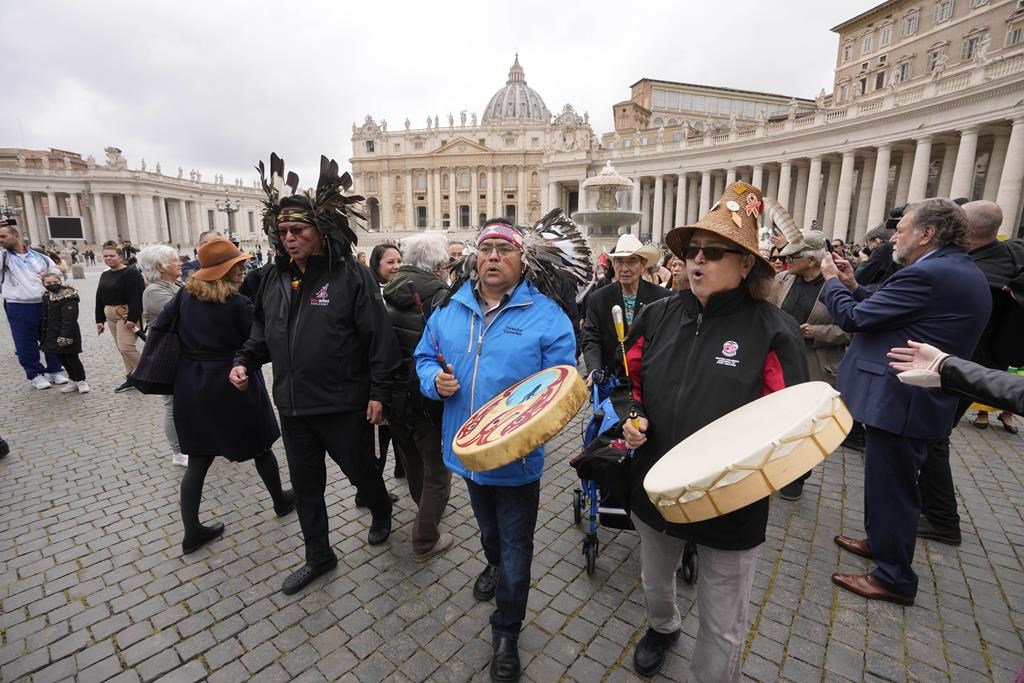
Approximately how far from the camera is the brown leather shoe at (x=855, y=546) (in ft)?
12.1

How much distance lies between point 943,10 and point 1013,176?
68.6ft

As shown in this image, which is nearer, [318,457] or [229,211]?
[318,457]

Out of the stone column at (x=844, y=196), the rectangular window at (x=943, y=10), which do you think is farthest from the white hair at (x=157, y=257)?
the rectangular window at (x=943, y=10)

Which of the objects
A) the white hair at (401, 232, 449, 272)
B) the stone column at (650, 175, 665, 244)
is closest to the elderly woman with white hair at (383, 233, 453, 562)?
the white hair at (401, 232, 449, 272)

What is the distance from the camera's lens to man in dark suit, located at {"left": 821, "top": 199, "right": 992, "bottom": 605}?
2.95 meters

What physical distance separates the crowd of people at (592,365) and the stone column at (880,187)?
112ft

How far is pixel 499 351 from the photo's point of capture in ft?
8.91

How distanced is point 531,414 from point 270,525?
3.15m

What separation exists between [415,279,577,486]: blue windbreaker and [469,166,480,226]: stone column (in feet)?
286

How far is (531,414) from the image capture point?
89.9 inches

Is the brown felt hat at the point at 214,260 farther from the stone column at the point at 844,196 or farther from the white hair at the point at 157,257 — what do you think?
the stone column at the point at 844,196

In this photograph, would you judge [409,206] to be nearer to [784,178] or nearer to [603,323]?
[784,178]

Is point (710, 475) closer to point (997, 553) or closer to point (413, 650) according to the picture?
point (413, 650)

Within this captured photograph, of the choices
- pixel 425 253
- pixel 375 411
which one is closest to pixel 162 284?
pixel 425 253
